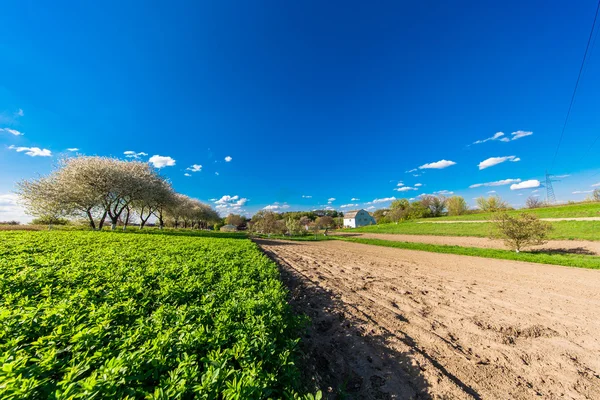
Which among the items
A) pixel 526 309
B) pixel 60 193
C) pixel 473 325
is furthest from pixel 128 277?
pixel 60 193

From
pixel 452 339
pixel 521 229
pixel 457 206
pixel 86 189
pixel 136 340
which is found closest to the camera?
pixel 136 340

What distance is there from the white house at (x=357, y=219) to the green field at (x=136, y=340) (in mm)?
93749

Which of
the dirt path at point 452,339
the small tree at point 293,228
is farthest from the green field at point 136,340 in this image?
the small tree at point 293,228

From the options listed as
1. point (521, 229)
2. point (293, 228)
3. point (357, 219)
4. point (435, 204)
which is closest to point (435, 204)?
point (435, 204)

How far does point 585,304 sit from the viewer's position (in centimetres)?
725

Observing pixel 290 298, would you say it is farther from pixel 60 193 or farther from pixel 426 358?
pixel 60 193

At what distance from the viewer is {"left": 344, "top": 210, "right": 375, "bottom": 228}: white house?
9481 cm

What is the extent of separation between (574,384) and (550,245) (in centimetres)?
2821

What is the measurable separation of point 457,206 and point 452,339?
92055mm

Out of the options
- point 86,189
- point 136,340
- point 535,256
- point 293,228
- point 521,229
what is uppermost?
point 86,189

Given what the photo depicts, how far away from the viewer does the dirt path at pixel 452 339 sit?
381cm

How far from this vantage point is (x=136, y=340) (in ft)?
8.24

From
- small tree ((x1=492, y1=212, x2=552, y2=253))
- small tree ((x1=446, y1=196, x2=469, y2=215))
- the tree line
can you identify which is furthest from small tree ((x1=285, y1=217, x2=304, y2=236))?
small tree ((x1=446, y1=196, x2=469, y2=215))

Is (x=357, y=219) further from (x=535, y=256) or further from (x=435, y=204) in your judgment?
(x=535, y=256)
